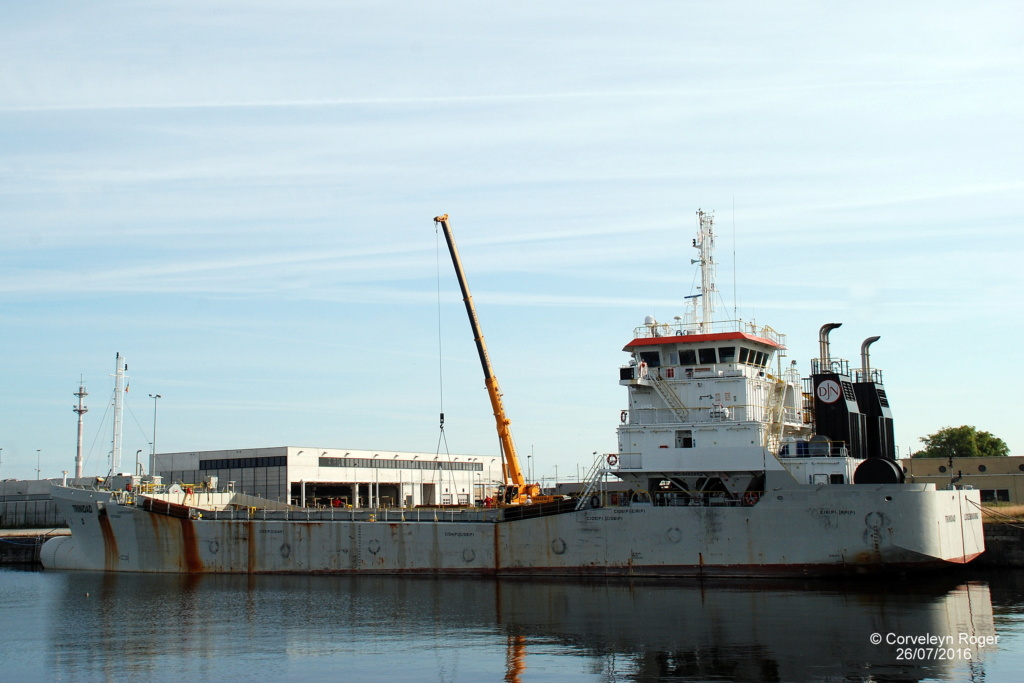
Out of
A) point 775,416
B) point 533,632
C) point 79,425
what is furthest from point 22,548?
point 775,416

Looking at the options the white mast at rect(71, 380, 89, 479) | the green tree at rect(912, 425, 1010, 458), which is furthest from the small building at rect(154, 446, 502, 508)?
the green tree at rect(912, 425, 1010, 458)

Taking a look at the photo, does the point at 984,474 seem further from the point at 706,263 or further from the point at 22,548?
the point at 22,548

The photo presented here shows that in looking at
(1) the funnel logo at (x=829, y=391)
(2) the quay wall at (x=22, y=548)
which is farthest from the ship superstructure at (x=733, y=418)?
(2) the quay wall at (x=22, y=548)

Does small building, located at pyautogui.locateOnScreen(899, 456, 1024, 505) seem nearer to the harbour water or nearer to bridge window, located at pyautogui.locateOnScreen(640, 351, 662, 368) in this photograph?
the harbour water

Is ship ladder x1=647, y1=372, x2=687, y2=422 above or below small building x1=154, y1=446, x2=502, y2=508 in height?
above

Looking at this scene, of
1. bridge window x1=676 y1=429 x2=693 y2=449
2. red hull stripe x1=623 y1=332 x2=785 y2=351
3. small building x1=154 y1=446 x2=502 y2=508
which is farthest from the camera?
small building x1=154 y1=446 x2=502 y2=508

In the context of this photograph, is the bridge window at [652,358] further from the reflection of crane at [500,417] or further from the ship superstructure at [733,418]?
the reflection of crane at [500,417]

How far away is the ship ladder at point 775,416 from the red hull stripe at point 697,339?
6.22 ft

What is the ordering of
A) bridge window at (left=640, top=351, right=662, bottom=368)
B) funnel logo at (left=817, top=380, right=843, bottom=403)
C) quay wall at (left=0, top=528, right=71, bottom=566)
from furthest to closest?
quay wall at (left=0, top=528, right=71, bottom=566) < bridge window at (left=640, top=351, right=662, bottom=368) < funnel logo at (left=817, top=380, right=843, bottom=403)

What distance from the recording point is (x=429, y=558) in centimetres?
4309

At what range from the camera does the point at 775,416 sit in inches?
1607

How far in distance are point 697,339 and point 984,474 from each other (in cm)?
2993

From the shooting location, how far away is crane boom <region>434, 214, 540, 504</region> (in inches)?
1931

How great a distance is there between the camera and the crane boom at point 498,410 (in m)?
49.0
